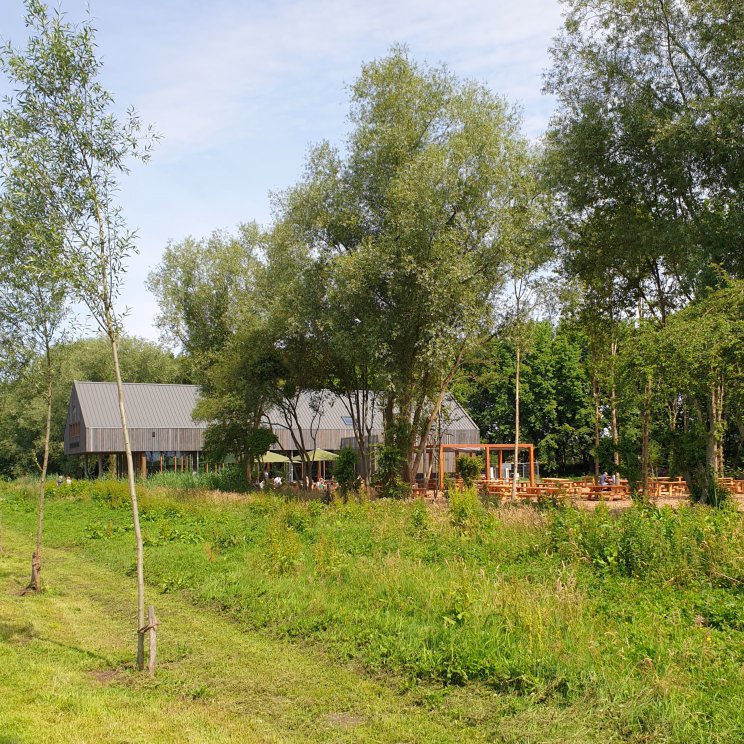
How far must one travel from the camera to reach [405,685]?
23.1 ft

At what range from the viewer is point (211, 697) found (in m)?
7.12

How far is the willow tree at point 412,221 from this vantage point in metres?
20.7

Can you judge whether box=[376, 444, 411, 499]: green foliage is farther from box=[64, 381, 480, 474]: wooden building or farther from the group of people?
box=[64, 381, 480, 474]: wooden building

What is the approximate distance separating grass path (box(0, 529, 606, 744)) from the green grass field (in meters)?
0.03

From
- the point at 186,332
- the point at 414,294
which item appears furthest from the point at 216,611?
the point at 186,332

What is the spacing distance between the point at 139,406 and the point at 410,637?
40971 millimetres

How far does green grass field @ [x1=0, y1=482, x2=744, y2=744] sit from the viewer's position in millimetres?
6094

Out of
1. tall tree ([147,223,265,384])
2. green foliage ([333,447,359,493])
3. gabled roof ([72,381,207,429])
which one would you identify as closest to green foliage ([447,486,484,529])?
green foliage ([333,447,359,493])

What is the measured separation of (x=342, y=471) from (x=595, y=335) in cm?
1043

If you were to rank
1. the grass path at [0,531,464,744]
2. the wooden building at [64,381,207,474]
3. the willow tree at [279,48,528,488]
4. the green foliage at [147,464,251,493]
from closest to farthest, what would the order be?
the grass path at [0,531,464,744]
the willow tree at [279,48,528,488]
the green foliage at [147,464,251,493]
the wooden building at [64,381,207,474]

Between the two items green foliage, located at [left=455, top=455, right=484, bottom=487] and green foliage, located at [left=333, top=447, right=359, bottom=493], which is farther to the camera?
green foliage, located at [left=455, top=455, right=484, bottom=487]

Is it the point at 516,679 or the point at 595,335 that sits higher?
the point at 595,335

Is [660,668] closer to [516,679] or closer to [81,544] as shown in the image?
[516,679]

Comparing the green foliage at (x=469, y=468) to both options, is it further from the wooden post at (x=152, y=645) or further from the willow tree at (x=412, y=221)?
the wooden post at (x=152, y=645)
